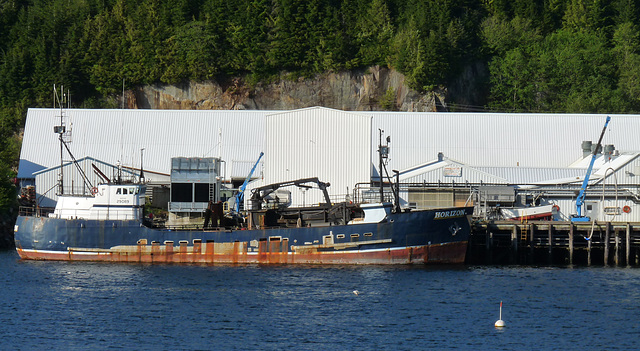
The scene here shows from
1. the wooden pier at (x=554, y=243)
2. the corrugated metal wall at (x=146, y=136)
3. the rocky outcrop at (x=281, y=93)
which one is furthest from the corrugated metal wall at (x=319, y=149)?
the rocky outcrop at (x=281, y=93)

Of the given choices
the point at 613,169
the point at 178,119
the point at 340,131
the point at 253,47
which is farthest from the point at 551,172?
the point at 253,47

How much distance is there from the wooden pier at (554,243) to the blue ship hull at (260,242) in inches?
219

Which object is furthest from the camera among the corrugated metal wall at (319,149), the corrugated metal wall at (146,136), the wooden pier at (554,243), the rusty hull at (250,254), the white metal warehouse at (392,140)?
the corrugated metal wall at (146,136)

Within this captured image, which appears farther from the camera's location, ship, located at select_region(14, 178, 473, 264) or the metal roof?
the metal roof

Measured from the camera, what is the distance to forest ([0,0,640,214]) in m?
111

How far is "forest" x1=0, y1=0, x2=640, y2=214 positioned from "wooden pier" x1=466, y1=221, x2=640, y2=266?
43057mm

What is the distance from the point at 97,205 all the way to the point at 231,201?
11.9m

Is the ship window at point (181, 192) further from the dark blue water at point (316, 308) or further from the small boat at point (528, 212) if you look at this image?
the small boat at point (528, 212)

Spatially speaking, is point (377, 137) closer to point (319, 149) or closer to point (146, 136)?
point (319, 149)

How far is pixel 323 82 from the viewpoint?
11144cm

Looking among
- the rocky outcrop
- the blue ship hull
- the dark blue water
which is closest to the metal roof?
the rocky outcrop

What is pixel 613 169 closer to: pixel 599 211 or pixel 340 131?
pixel 599 211

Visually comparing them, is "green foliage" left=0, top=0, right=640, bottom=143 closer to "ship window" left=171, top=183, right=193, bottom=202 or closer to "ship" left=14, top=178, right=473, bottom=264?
"ship window" left=171, top=183, right=193, bottom=202

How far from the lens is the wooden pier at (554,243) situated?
6506cm
